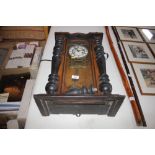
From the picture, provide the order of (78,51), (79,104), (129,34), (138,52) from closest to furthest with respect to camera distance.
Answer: (79,104), (78,51), (138,52), (129,34)

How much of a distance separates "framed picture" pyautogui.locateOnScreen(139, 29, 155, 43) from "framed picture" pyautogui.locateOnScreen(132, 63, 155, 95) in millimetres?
498

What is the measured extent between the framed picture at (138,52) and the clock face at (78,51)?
56 cm

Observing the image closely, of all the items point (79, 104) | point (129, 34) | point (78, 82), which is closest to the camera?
point (79, 104)

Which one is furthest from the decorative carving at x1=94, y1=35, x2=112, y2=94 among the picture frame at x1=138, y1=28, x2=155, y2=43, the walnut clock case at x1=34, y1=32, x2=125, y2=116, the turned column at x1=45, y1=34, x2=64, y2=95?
the picture frame at x1=138, y1=28, x2=155, y2=43

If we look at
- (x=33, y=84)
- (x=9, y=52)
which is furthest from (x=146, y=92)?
(x=9, y=52)

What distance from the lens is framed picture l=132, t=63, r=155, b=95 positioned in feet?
6.05

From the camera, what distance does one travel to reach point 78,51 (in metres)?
1.87

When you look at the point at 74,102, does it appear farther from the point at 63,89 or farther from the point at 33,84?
the point at 33,84

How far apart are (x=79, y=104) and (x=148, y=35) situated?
5.20 ft

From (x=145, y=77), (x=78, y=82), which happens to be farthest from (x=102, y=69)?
(x=145, y=77)

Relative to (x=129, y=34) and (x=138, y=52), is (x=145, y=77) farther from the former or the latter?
(x=129, y=34)

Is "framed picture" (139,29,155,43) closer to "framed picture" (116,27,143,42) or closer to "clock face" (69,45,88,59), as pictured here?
"framed picture" (116,27,143,42)

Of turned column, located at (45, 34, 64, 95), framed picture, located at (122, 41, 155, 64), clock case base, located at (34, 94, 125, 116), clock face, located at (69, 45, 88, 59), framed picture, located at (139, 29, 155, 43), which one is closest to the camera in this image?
clock case base, located at (34, 94, 125, 116)

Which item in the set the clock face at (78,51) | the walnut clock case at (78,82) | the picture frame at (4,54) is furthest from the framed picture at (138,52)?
the picture frame at (4,54)
